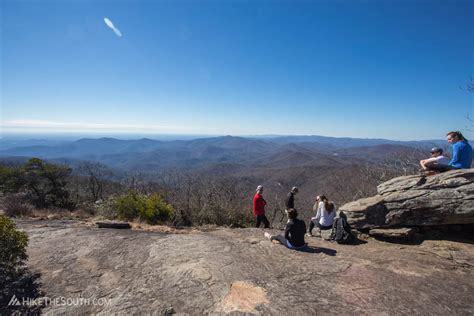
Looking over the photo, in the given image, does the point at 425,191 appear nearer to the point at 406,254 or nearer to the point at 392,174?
the point at 406,254

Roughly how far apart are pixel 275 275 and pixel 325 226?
412cm

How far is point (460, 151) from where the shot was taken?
26.6ft

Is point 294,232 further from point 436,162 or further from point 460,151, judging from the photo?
point 460,151

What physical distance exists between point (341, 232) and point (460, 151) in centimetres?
500

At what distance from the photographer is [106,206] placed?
38.8 feet

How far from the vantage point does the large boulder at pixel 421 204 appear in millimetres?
7434

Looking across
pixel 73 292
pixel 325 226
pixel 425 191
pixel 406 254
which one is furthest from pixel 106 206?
pixel 425 191

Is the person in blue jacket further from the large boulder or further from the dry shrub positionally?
the dry shrub

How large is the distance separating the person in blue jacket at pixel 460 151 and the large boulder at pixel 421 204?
56 centimetres

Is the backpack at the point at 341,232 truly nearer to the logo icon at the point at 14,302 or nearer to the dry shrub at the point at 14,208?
the logo icon at the point at 14,302

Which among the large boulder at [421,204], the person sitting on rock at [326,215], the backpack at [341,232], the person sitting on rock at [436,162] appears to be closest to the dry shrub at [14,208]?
the person sitting on rock at [326,215]

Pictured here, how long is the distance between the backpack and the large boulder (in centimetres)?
71

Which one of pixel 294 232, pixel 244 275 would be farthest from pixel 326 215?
pixel 244 275

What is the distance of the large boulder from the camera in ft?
24.4
